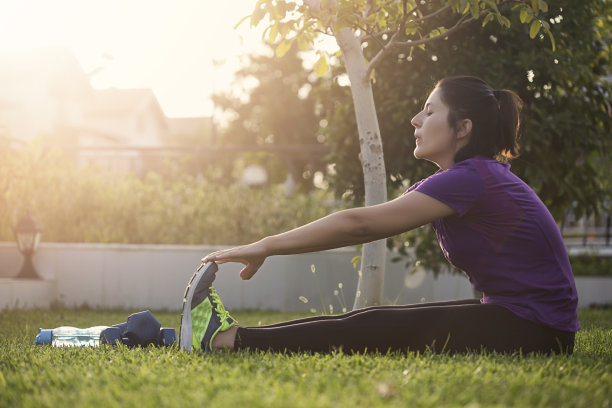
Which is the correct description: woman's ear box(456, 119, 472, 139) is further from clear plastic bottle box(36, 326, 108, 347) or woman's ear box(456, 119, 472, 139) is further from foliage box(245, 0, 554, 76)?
clear plastic bottle box(36, 326, 108, 347)

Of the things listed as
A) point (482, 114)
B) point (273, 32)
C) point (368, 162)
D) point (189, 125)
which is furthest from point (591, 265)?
point (189, 125)

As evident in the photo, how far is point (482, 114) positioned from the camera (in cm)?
278

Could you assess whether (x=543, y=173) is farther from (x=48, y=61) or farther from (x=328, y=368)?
(x=48, y=61)

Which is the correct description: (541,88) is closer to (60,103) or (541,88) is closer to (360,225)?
(360,225)

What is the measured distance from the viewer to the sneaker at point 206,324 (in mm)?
2807

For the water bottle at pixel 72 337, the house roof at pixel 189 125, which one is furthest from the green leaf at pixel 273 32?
the house roof at pixel 189 125

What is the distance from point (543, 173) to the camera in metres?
5.29

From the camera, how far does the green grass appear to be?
1.83 m

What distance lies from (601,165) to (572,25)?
1736 mm

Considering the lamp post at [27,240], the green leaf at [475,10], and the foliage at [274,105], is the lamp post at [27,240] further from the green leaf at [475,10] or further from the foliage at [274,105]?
the foliage at [274,105]

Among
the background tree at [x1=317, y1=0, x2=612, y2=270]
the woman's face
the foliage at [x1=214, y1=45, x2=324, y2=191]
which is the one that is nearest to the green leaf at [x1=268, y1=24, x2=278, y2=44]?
the woman's face

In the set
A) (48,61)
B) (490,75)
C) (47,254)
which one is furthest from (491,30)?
(48,61)

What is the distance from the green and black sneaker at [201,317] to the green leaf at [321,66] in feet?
6.69

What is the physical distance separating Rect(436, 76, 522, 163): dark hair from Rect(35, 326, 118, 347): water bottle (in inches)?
85.5
